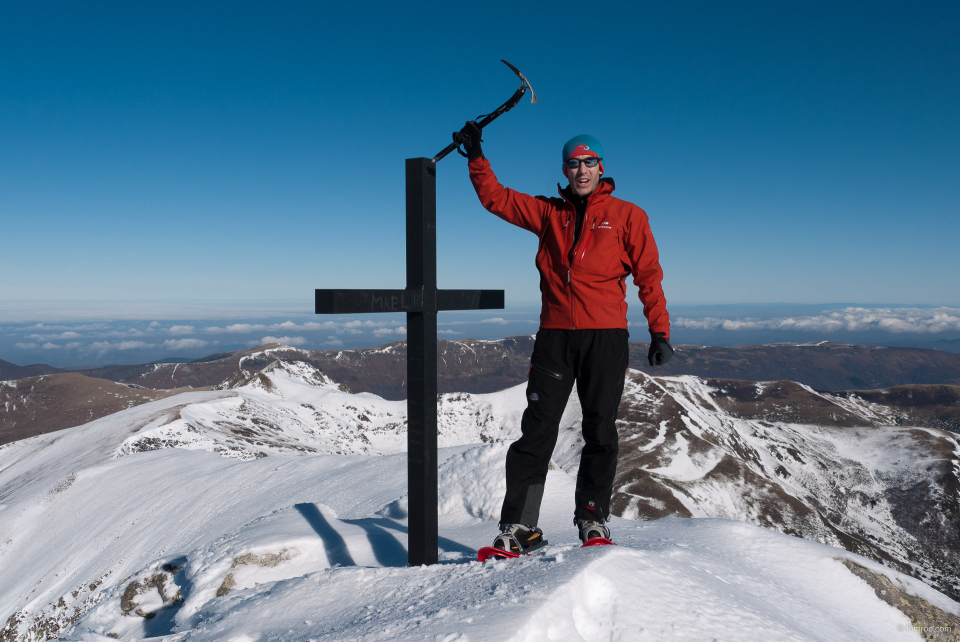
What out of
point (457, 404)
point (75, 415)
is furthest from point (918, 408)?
point (75, 415)

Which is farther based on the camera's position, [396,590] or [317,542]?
[317,542]

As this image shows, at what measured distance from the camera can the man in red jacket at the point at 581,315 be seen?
4.64 metres

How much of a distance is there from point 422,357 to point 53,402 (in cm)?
15888

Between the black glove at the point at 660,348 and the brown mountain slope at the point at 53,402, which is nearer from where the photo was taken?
the black glove at the point at 660,348

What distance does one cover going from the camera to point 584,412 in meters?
4.83

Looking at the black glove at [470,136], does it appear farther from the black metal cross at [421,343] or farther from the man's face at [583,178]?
the man's face at [583,178]

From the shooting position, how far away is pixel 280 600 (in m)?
4.03

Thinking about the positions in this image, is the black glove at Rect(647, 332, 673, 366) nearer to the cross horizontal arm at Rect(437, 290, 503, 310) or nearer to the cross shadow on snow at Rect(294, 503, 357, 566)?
the cross horizontal arm at Rect(437, 290, 503, 310)

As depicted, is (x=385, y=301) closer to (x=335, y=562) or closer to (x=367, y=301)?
(x=367, y=301)

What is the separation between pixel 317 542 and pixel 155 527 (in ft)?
41.2

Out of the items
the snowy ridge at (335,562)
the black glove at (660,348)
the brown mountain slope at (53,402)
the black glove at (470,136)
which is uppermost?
the black glove at (470,136)

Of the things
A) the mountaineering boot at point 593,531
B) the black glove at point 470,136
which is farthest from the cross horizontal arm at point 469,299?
the mountaineering boot at point 593,531

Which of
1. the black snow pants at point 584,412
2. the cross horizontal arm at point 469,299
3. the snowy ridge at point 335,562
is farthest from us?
the cross horizontal arm at point 469,299

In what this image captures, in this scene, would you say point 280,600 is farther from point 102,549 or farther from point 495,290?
point 102,549
